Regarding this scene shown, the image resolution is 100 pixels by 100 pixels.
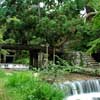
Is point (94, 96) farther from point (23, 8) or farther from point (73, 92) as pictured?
point (23, 8)

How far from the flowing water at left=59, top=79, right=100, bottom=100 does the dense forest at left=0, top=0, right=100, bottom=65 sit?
5.09 m

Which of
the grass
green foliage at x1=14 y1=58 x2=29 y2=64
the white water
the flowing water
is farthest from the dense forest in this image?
the grass

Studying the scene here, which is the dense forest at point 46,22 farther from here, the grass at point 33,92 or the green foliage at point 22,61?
the grass at point 33,92

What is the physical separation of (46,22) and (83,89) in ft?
22.5

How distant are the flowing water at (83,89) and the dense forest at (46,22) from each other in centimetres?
509

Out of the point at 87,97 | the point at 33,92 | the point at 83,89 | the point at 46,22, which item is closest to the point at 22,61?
the point at 46,22

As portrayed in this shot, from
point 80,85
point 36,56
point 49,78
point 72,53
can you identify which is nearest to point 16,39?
point 36,56

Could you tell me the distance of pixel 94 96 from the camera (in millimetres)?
15805

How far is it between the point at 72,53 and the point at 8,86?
15.0 metres

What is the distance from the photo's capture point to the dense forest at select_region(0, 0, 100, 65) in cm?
2256

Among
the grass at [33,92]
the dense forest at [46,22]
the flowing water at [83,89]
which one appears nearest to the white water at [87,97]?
the flowing water at [83,89]

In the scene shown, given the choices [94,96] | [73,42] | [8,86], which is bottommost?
[94,96]

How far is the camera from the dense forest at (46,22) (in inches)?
888

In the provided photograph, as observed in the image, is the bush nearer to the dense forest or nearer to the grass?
the grass
